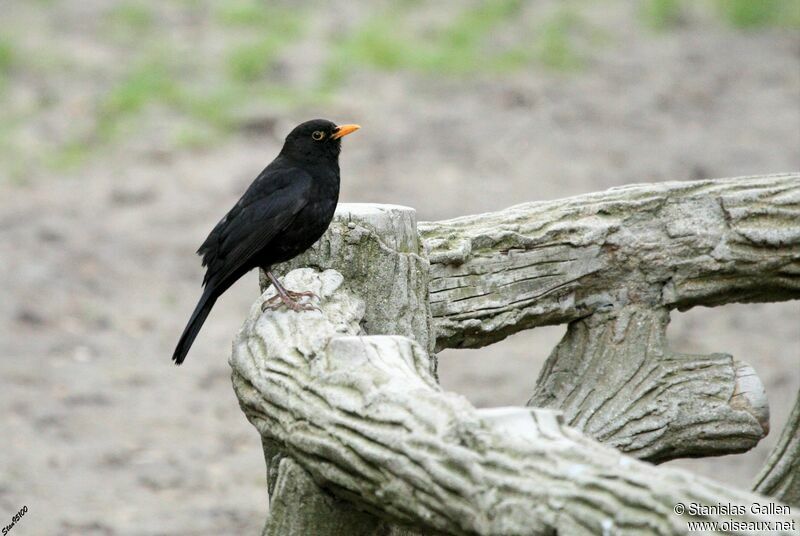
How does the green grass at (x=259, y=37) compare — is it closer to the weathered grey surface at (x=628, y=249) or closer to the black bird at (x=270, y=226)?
the black bird at (x=270, y=226)

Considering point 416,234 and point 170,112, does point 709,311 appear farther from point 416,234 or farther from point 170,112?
point 170,112

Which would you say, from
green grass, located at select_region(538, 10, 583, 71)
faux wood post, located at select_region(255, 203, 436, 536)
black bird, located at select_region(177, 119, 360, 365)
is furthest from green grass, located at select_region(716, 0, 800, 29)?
faux wood post, located at select_region(255, 203, 436, 536)

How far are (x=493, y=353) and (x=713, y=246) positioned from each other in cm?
353

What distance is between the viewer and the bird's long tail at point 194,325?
3941 mm

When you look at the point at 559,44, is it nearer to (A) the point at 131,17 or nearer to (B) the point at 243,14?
(B) the point at 243,14

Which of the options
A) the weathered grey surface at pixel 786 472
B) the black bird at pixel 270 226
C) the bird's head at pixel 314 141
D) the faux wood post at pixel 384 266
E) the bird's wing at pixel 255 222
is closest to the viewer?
the faux wood post at pixel 384 266

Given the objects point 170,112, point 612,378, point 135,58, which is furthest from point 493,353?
point 135,58

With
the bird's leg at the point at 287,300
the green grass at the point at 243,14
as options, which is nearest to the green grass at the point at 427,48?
the green grass at the point at 243,14

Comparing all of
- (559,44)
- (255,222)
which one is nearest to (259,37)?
(559,44)

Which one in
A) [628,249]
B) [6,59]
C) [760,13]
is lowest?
[628,249]

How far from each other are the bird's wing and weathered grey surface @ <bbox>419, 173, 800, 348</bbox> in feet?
1.61

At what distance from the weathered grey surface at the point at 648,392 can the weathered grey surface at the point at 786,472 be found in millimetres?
266

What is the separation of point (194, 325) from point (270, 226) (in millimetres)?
422

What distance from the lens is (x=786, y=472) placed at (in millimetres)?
4348
